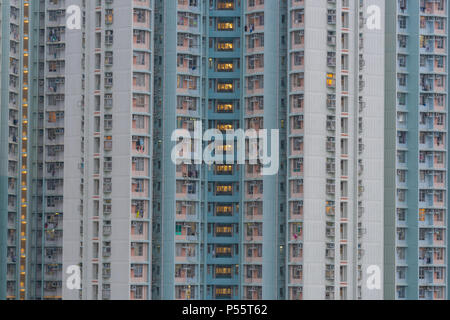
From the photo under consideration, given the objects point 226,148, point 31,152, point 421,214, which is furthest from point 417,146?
point 31,152

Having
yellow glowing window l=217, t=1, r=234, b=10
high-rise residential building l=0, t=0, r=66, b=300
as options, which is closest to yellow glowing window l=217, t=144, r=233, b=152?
yellow glowing window l=217, t=1, r=234, b=10

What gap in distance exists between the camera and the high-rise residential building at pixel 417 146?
357 feet

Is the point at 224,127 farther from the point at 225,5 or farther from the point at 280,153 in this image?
the point at 225,5

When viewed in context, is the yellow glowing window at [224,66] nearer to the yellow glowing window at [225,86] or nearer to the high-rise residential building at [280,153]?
the high-rise residential building at [280,153]

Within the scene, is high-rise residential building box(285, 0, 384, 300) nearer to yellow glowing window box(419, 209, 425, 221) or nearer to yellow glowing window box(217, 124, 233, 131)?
yellow glowing window box(217, 124, 233, 131)

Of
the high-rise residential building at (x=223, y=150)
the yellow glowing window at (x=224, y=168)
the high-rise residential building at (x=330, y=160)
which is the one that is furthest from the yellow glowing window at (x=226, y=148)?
the high-rise residential building at (x=330, y=160)

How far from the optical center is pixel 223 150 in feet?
335

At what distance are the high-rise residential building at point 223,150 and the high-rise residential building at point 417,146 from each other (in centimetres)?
822

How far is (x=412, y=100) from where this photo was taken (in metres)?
111

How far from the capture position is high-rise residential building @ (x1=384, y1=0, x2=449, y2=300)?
357 ft

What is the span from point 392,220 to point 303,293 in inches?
524

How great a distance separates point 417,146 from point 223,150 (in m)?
16.8
